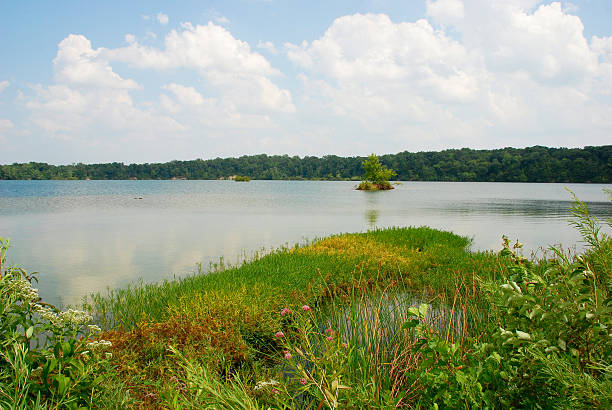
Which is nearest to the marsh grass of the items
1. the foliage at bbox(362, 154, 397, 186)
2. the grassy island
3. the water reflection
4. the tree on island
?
the grassy island

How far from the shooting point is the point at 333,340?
122 inches

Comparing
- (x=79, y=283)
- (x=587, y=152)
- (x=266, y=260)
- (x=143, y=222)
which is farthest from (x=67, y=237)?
(x=587, y=152)

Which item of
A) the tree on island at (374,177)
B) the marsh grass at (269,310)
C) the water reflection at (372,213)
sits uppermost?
the tree on island at (374,177)

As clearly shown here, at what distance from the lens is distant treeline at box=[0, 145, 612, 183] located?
115875mm

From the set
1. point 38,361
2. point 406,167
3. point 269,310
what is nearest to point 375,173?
point 406,167

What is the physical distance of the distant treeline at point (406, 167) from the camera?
4562 inches

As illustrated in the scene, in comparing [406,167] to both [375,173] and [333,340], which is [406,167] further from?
[333,340]

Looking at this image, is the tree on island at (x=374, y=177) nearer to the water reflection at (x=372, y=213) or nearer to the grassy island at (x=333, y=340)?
the water reflection at (x=372, y=213)

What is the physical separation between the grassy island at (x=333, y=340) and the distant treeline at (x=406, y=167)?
5196 inches

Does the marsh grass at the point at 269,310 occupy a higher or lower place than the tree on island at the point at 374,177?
lower

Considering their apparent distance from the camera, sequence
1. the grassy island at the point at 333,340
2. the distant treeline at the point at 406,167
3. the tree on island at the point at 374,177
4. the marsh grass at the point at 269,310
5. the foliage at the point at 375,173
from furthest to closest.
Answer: the distant treeline at the point at 406,167 → the foliage at the point at 375,173 → the tree on island at the point at 374,177 → the marsh grass at the point at 269,310 → the grassy island at the point at 333,340

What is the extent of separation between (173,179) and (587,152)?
175 meters

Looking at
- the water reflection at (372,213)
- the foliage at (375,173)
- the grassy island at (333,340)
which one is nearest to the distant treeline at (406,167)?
the foliage at (375,173)

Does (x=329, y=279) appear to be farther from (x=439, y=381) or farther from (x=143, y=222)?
(x=143, y=222)
